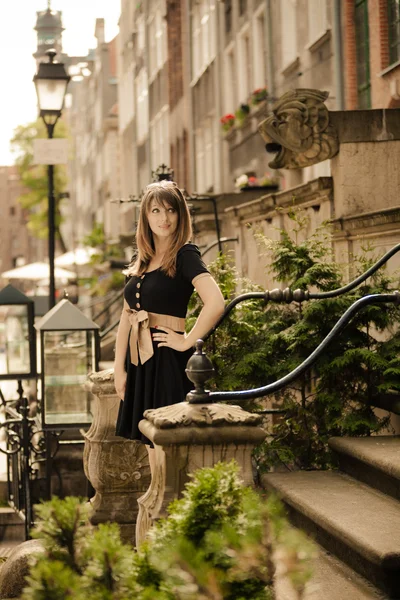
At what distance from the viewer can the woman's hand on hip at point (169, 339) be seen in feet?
18.9

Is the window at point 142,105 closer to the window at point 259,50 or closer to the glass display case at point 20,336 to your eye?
the window at point 259,50

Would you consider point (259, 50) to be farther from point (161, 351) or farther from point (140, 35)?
point (140, 35)

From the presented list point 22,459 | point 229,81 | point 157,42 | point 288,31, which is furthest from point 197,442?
point 157,42

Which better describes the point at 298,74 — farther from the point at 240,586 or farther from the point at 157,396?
the point at 240,586

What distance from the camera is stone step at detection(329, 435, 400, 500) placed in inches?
236

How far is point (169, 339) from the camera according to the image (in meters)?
5.75

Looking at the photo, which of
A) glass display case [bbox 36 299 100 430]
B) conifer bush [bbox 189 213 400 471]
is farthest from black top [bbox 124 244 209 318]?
glass display case [bbox 36 299 100 430]

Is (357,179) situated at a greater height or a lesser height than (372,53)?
lesser

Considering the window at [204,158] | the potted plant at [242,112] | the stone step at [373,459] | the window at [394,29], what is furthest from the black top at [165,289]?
the window at [204,158]

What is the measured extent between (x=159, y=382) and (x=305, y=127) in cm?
417

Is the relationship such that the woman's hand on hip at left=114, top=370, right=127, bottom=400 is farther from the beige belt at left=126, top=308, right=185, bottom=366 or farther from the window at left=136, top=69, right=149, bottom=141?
the window at left=136, top=69, right=149, bottom=141

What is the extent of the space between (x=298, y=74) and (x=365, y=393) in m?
13.0

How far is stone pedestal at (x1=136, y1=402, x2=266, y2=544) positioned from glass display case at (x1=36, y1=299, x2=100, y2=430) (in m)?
5.43

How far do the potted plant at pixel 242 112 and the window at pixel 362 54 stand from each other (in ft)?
20.7
